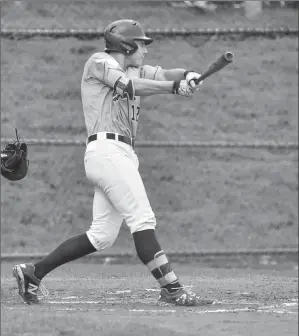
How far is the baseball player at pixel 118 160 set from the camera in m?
6.93

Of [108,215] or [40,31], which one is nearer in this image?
[108,215]

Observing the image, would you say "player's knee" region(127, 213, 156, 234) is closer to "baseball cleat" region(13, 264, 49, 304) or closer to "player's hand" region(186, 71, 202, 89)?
"baseball cleat" region(13, 264, 49, 304)

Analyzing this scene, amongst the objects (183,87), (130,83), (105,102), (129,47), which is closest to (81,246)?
(105,102)

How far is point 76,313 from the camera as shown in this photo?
6633mm

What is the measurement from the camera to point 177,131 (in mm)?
10695

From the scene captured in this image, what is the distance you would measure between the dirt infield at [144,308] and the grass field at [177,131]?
890mm

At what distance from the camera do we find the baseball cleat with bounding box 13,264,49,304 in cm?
717

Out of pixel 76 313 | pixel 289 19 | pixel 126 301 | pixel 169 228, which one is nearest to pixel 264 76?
pixel 289 19

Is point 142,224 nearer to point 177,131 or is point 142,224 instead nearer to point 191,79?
point 191,79

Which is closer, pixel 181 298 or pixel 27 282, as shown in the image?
pixel 181 298

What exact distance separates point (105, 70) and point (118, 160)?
1.89 feet

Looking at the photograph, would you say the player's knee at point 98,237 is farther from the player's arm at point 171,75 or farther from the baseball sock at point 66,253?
the player's arm at point 171,75

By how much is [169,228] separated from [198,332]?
15.7 feet

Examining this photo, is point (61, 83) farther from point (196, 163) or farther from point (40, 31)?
point (196, 163)
